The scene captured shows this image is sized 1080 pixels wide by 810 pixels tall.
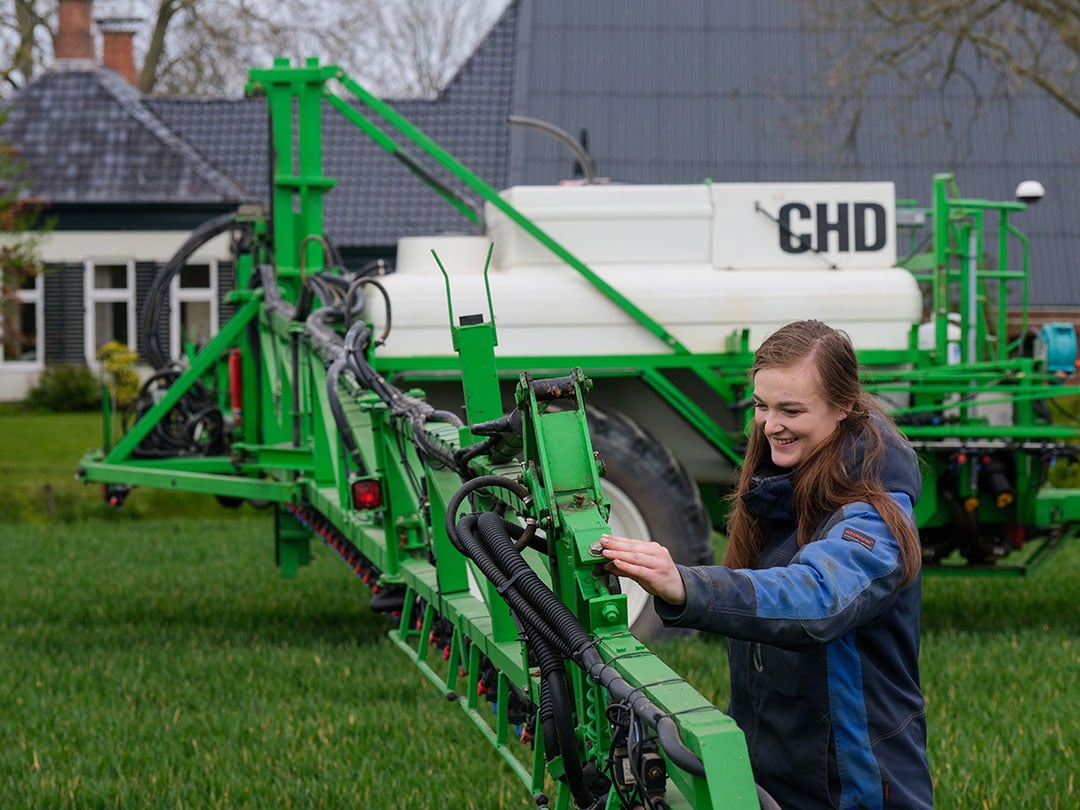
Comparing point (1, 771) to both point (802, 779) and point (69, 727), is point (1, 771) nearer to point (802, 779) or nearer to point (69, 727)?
point (69, 727)

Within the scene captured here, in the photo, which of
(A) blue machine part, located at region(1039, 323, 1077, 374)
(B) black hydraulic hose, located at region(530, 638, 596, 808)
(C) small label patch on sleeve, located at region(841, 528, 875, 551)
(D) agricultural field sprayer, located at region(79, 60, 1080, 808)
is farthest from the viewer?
(A) blue machine part, located at region(1039, 323, 1077, 374)

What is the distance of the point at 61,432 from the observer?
20484 millimetres

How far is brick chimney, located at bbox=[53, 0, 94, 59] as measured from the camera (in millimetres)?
27078

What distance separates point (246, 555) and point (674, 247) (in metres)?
5.30

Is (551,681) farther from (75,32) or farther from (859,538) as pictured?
(75,32)

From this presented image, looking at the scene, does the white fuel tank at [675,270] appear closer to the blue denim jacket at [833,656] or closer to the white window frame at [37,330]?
the blue denim jacket at [833,656]

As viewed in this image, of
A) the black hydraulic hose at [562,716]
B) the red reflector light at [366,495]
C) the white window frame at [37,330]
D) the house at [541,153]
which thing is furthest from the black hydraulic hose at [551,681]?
the white window frame at [37,330]

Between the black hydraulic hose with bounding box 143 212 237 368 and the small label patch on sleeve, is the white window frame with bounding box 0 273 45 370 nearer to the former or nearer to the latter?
the black hydraulic hose with bounding box 143 212 237 368

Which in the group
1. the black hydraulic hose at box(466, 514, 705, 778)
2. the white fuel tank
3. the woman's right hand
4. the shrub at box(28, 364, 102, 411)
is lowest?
the shrub at box(28, 364, 102, 411)

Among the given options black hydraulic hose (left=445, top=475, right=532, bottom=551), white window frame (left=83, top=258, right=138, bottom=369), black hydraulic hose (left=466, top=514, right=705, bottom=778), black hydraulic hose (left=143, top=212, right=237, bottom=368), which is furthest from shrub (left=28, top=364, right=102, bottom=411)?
black hydraulic hose (left=466, top=514, right=705, bottom=778)

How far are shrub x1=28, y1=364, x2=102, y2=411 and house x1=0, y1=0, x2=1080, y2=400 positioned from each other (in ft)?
3.36

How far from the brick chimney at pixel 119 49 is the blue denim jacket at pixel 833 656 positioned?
2908 cm

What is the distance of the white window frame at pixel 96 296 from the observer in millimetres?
24875

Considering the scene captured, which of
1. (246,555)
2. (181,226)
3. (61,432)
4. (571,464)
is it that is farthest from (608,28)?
(571,464)
